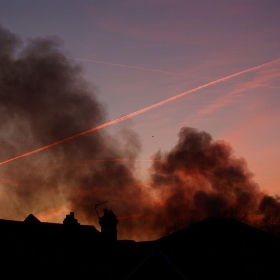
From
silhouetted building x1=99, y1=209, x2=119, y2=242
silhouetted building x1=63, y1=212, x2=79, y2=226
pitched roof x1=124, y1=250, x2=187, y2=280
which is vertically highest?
silhouetted building x1=63, y1=212, x2=79, y2=226

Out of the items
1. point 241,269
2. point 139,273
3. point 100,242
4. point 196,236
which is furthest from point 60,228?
point 241,269

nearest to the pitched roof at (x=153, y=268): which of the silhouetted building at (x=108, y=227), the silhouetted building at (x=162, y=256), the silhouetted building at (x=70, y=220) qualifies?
the silhouetted building at (x=162, y=256)

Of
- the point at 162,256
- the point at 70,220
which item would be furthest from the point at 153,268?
the point at 70,220

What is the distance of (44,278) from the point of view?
965 inches

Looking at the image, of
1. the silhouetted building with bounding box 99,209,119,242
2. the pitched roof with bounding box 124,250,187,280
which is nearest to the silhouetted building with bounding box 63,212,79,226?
the silhouetted building with bounding box 99,209,119,242

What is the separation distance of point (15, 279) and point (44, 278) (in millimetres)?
1704

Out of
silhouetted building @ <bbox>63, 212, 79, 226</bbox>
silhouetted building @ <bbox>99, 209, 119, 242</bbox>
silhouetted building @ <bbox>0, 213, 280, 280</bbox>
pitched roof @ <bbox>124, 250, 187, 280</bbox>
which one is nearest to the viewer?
silhouetted building @ <bbox>0, 213, 280, 280</bbox>

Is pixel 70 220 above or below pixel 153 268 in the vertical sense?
above

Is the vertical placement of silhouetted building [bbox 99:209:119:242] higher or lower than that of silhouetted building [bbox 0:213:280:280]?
higher

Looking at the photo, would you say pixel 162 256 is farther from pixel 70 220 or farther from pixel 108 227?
pixel 70 220

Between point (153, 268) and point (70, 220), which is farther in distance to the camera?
point (70, 220)

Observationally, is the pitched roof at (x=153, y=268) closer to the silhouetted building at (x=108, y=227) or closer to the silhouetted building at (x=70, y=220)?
the silhouetted building at (x=108, y=227)

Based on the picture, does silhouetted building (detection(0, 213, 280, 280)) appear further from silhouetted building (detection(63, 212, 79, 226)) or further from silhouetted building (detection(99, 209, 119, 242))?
silhouetted building (detection(63, 212, 79, 226))

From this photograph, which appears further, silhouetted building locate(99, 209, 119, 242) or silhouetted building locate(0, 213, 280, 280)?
silhouetted building locate(99, 209, 119, 242)
